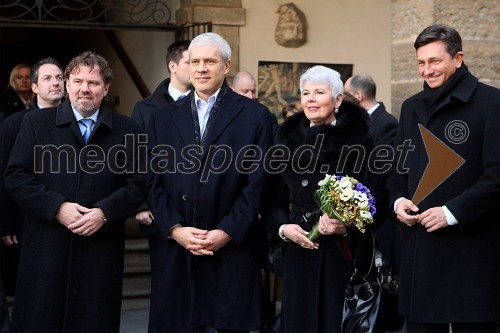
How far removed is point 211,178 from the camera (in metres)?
5.65

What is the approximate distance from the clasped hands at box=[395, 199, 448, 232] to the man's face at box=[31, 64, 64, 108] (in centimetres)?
283

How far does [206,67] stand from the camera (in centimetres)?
571

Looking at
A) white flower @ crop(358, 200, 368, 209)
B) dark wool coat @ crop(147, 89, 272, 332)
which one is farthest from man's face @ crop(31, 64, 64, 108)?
white flower @ crop(358, 200, 368, 209)

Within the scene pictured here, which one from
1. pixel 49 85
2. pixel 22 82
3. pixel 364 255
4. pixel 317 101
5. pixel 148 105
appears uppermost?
pixel 22 82

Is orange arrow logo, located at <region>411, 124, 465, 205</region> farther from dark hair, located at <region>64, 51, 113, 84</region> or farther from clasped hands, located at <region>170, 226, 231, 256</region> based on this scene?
dark hair, located at <region>64, 51, 113, 84</region>

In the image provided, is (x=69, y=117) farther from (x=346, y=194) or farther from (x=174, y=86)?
(x=346, y=194)

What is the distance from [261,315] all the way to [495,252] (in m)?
1.38

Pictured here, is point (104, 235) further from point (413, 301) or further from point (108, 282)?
point (413, 301)

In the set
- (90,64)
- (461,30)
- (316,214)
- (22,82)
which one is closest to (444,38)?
(316,214)

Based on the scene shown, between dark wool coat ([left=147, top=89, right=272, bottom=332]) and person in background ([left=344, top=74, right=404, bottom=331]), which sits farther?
person in background ([left=344, top=74, right=404, bottom=331])

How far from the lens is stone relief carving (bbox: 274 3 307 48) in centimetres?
1061

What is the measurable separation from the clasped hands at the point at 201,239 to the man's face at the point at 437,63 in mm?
1443

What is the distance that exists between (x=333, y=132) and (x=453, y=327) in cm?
127

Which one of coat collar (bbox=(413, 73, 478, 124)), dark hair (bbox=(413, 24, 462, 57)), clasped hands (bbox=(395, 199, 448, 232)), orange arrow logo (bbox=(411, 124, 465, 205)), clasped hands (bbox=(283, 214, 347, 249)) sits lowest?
clasped hands (bbox=(283, 214, 347, 249))
